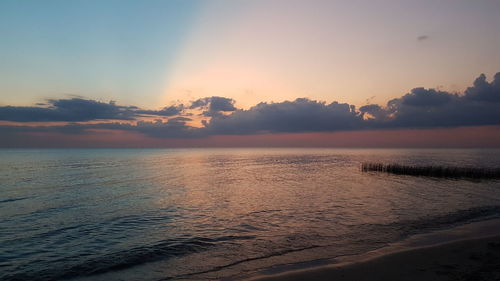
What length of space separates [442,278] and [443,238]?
776 cm

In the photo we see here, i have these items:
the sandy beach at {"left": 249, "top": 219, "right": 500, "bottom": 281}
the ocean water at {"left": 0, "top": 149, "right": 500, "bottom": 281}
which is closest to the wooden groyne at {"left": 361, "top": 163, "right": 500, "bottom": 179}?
the ocean water at {"left": 0, "top": 149, "right": 500, "bottom": 281}

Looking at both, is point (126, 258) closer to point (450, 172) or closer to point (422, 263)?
point (422, 263)

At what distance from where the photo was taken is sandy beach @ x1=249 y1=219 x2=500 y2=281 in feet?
36.2

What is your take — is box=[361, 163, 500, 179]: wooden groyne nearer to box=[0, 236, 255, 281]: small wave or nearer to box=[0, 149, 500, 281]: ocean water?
box=[0, 149, 500, 281]: ocean water

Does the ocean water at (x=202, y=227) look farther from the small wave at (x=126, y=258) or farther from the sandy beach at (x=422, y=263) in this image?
the sandy beach at (x=422, y=263)

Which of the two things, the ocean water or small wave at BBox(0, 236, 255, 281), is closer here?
small wave at BBox(0, 236, 255, 281)

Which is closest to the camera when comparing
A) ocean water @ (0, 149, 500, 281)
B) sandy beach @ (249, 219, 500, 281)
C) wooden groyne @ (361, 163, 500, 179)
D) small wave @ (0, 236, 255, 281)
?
sandy beach @ (249, 219, 500, 281)

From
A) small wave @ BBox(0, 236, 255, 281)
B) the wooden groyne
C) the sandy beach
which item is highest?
the sandy beach

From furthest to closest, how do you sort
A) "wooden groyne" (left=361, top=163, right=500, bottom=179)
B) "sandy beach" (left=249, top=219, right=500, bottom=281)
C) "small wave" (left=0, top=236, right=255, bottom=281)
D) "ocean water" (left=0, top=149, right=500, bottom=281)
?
"wooden groyne" (left=361, top=163, right=500, bottom=179) → "ocean water" (left=0, top=149, right=500, bottom=281) → "small wave" (left=0, top=236, right=255, bottom=281) → "sandy beach" (left=249, top=219, right=500, bottom=281)

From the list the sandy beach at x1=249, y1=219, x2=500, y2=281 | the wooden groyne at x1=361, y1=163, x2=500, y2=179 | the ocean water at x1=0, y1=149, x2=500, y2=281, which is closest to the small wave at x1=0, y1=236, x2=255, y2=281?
the ocean water at x1=0, y1=149, x2=500, y2=281

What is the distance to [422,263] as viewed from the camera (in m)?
12.5

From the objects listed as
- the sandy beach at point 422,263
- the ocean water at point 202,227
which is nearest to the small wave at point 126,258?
the ocean water at point 202,227

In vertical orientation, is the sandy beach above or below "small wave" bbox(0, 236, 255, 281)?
above

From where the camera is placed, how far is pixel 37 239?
1819 cm
